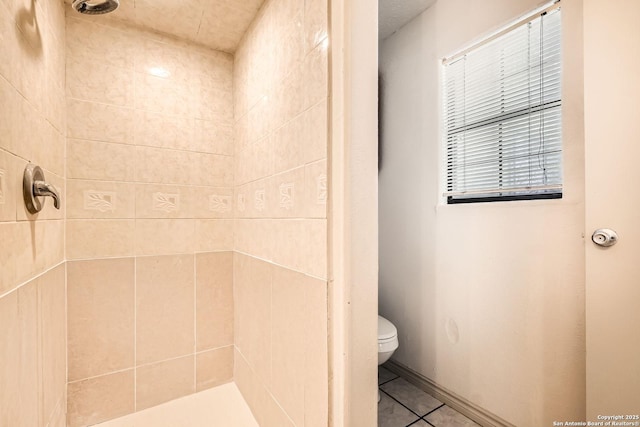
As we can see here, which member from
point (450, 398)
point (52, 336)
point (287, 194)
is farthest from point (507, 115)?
point (52, 336)

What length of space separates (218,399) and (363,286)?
133 cm

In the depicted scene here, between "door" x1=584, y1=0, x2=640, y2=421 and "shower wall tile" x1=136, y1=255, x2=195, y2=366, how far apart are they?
6.04 feet

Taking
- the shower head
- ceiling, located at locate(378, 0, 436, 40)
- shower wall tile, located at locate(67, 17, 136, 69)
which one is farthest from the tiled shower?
ceiling, located at locate(378, 0, 436, 40)

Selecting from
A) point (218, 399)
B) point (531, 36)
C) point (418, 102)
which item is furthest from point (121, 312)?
point (531, 36)

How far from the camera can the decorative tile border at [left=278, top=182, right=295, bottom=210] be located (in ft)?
3.79

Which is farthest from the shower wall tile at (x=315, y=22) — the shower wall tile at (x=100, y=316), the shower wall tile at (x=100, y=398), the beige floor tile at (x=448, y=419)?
the beige floor tile at (x=448, y=419)

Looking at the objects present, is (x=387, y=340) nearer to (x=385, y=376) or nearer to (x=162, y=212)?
(x=385, y=376)

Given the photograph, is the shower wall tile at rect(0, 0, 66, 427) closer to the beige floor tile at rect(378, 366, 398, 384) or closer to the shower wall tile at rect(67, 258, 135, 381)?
the shower wall tile at rect(67, 258, 135, 381)

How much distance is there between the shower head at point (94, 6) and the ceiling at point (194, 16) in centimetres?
43

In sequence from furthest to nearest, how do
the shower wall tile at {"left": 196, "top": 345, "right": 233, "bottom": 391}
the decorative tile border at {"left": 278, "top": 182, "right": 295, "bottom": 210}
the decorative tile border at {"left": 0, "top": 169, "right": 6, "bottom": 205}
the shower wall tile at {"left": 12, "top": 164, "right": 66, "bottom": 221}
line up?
the shower wall tile at {"left": 196, "top": 345, "right": 233, "bottom": 391}, the decorative tile border at {"left": 278, "top": 182, "right": 295, "bottom": 210}, the shower wall tile at {"left": 12, "top": 164, "right": 66, "bottom": 221}, the decorative tile border at {"left": 0, "top": 169, "right": 6, "bottom": 205}

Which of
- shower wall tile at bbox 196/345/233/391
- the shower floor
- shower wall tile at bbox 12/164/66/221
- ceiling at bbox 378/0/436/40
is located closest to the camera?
shower wall tile at bbox 12/164/66/221

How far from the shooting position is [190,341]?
5.50ft

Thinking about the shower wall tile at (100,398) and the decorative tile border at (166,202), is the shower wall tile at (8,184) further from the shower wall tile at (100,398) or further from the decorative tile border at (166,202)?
the shower wall tile at (100,398)

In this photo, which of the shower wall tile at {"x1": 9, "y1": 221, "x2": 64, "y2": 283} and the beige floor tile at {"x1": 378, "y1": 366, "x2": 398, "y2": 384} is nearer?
the shower wall tile at {"x1": 9, "y1": 221, "x2": 64, "y2": 283}
